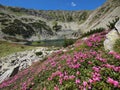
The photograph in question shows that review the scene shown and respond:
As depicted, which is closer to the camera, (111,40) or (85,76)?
(85,76)

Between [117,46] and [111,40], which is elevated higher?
[111,40]

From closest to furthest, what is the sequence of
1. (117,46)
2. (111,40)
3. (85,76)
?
(85,76) < (117,46) < (111,40)

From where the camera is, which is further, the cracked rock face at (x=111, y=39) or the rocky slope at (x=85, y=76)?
the cracked rock face at (x=111, y=39)

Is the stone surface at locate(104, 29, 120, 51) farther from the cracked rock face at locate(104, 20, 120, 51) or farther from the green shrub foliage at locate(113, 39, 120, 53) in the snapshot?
the green shrub foliage at locate(113, 39, 120, 53)

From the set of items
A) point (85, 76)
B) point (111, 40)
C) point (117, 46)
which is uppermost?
point (111, 40)

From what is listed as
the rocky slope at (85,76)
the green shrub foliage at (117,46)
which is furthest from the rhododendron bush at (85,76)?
the green shrub foliage at (117,46)

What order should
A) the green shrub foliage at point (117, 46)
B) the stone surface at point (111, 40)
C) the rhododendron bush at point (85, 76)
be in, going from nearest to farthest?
1. the rhododendron bush at point (85, 76)
2. the green shrub foliage at point (117, 46)
3. the stone surface at point (111, 40)

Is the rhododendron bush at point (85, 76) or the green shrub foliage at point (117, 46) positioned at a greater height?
the green shrub foliage at point (117, 46)

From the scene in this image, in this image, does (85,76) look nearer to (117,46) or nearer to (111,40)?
(117,46)

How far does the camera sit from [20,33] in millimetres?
158875

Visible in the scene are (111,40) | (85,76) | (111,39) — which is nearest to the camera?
(85,76)

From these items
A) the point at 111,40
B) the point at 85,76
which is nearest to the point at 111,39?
the point at 111,40

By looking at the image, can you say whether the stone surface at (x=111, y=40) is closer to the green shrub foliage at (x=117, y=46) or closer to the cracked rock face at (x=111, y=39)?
the cracked rock face at (x=111, y=39)

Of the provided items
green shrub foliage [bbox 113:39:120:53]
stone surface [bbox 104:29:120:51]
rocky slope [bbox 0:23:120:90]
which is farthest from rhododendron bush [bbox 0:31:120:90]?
stone surface [bbox 104:29:120:51]
